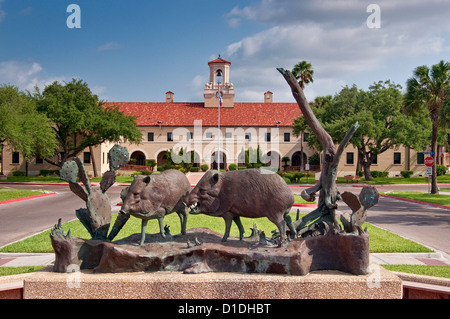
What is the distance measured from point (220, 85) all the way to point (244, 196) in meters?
48.8

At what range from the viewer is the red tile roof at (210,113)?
50.4m

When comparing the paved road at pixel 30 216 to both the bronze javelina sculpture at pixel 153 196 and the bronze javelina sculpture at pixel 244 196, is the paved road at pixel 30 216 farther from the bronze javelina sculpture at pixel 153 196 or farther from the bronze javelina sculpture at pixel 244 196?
the bronze javelina sculpture at pixel 244 196

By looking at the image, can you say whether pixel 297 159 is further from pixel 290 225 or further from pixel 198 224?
pixel 290 225

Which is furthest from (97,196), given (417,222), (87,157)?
(87,157)

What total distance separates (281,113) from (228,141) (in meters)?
8.33

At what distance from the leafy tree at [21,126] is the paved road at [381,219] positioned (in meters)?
5.39

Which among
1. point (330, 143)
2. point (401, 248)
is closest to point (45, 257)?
point (330, 143)

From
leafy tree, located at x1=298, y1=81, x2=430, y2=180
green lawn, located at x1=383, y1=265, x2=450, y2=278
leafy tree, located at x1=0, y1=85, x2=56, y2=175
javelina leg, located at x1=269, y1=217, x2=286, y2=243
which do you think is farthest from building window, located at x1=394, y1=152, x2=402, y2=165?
javelina leg, located at x1=269, y1=217, x2=286, y2=243

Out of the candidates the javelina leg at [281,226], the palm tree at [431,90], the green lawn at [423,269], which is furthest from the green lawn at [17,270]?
the palm tree at [431,90]

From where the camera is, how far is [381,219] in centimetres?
1525

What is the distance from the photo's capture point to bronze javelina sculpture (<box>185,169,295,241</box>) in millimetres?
5410

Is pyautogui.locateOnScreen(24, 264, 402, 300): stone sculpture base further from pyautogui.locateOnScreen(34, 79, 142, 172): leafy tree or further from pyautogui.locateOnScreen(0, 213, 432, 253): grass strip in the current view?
pyautogui.locateOnScreen(34, 79, 142, 172): leafy tree

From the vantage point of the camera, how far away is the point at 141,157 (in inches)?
2044

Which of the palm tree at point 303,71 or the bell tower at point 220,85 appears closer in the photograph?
the palm tree at point 303,71
